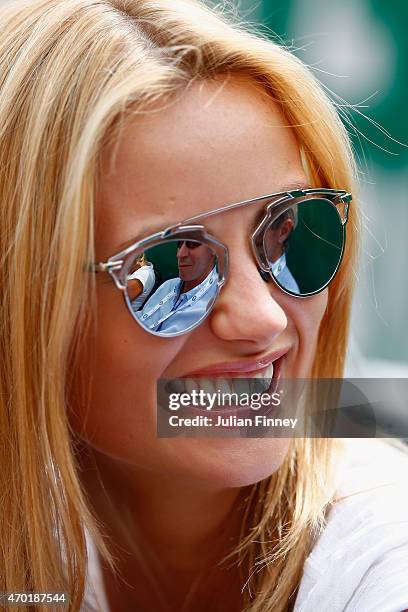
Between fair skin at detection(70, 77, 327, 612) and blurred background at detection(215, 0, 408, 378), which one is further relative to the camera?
blurred background at detection(215, 0, 408, 378)

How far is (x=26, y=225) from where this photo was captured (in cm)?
117

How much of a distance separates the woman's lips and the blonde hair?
0.20 metres

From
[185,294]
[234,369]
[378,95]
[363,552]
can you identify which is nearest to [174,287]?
[185,294]

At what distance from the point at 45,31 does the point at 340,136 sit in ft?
1.69

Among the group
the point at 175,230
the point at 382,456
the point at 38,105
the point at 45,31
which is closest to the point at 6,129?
the point at 38,105

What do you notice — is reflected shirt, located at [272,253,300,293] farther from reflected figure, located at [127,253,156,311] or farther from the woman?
reflected figure, located at [127,253,156,311]

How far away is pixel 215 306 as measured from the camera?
1.17 metres

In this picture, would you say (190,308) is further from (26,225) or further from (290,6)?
(290,6)

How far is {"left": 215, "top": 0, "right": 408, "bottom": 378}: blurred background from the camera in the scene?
3119 millimetres

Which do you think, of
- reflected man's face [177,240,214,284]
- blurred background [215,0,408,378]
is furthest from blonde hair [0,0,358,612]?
blurred background [215,0,408,378]

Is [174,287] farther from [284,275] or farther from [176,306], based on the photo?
[284,275]

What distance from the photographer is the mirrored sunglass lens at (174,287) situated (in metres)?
1.13

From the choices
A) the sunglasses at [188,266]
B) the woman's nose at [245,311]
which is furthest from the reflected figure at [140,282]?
Result: the woman's nose at [245,311]

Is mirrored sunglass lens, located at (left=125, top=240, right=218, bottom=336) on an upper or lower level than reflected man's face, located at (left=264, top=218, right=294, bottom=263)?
lower
